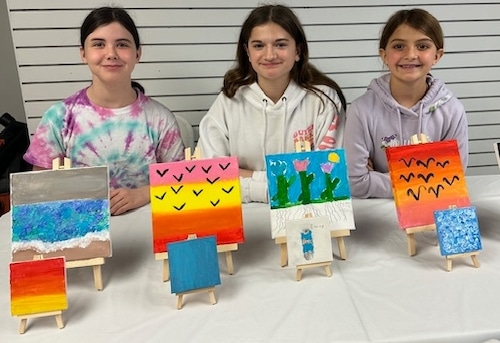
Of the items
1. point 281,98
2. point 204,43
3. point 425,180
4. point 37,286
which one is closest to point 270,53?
point 281,98

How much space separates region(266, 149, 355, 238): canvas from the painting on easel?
37 cm

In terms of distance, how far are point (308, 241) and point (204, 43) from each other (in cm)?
126

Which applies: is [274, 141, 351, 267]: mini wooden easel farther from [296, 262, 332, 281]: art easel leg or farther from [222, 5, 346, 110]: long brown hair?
[222, 5, 346, 110]: long brown hair

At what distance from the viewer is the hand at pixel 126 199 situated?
1287 mm

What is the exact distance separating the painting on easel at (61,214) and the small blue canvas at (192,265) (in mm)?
157

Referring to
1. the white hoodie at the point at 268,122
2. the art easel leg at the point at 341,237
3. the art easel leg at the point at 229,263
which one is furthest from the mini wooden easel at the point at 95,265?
the white hoodie at the point at 268,122

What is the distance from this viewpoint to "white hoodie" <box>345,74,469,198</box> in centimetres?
134

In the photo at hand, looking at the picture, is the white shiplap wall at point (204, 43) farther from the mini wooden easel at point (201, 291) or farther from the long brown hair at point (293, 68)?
the mini wooden easel at point (201, 291)

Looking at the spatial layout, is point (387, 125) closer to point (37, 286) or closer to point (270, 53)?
point (270, 53)

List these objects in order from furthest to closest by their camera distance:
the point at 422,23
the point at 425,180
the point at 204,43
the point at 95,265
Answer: the point at 204,43 → the point at 422,23 → the point at 425,180 → the point at 95,265

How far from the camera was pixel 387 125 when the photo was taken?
4.50 ft

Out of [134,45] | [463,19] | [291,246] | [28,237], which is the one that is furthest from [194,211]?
[463,19]

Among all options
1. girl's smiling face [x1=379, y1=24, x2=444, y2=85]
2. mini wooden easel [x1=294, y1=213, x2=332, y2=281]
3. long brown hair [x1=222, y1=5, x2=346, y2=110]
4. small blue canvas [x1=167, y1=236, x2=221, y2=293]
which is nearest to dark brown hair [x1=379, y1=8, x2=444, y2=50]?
girl's smiling face [x1=379, y1=24, x2=444, y2=85]

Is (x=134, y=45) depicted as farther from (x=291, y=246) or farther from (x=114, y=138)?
(x=291, y=246)
